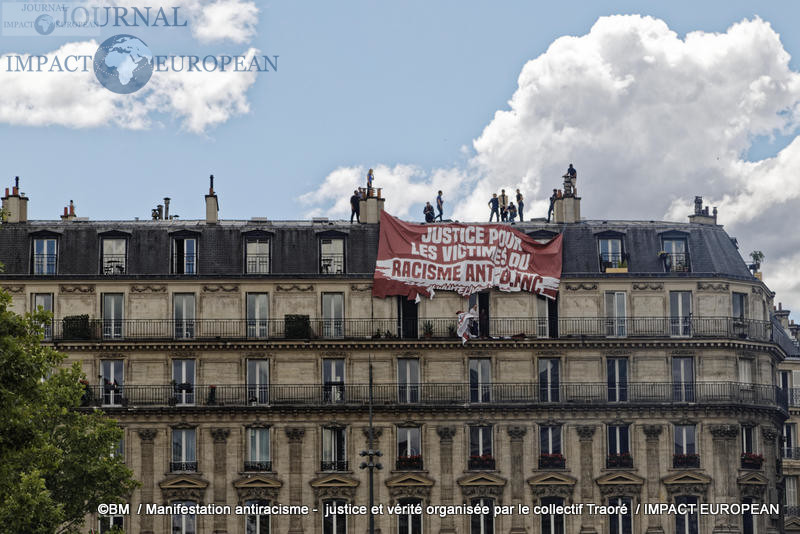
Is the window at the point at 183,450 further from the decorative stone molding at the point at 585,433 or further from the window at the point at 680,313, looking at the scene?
the window at the point at 680,313

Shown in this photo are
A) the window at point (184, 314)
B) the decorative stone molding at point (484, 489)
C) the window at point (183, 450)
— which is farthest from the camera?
the window at point (184, 314)

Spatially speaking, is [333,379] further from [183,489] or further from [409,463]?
[183,489]

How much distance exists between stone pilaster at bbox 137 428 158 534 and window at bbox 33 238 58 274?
32.9 feet

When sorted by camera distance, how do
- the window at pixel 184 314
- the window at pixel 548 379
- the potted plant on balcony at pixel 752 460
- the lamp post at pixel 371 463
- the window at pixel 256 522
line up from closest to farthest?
the lamp post at pixel 371 463
the window at pixel 256 522
the potted plant on balcony at pixel 752 460
the window at pixel 548 379
the window at pixel 184 314

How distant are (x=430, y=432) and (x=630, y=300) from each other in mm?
12670

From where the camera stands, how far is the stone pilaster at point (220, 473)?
239 feet

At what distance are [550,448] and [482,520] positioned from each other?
5.05 metres

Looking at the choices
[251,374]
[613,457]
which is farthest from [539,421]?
[251,374]

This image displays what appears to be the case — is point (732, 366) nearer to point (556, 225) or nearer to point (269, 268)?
point (556, 225)

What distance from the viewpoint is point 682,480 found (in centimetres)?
7369

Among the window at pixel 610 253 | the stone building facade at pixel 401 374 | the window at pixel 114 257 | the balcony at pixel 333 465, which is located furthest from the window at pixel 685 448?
the window at pixel 114 257

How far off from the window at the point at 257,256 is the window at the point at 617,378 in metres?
18.6

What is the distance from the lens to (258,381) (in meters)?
74.9

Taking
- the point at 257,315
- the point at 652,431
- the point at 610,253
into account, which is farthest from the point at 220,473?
the point at 610,253
